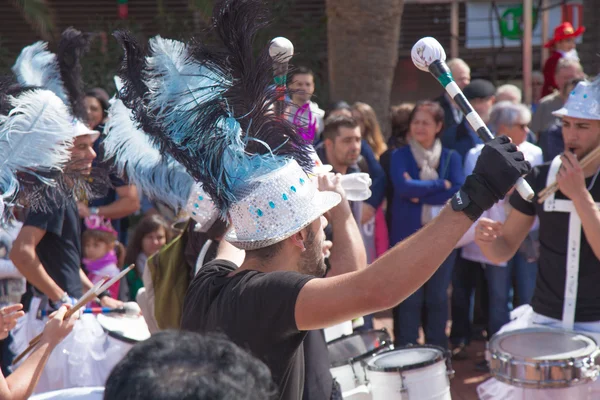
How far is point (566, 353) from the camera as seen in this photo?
360cm

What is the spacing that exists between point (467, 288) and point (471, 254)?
1.36 feet

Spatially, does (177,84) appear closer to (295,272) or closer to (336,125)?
(295,272)

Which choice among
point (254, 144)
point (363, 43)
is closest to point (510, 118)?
point (363, 43)

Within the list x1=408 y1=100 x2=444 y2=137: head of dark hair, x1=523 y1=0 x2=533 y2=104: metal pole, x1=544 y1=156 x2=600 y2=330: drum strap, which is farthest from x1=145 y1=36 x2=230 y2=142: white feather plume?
x1=523 y1=0 x2=533 y2=104: metal pole

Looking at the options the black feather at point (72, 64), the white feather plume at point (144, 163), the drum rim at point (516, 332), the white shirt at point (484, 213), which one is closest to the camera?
the white feather plume at point (144, 163)

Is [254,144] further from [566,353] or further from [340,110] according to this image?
[340,110]

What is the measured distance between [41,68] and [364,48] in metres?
4.76

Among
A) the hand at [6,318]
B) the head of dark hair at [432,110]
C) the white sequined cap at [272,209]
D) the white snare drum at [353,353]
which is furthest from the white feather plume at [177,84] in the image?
the head of dark hair at [432,110]

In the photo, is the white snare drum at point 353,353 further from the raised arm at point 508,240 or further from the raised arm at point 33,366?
the raised arm at point 33,366

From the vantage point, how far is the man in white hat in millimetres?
3812

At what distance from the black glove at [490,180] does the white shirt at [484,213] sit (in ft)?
13.4

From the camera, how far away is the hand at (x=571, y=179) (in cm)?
379

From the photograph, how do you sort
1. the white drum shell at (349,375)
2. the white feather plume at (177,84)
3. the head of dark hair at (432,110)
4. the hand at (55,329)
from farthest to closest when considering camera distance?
the head of dark hair at (432,110), the white drum shell at (349,375), the hand at (55,329), the white feather plume at (177,84)

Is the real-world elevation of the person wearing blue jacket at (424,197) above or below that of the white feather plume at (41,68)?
below
